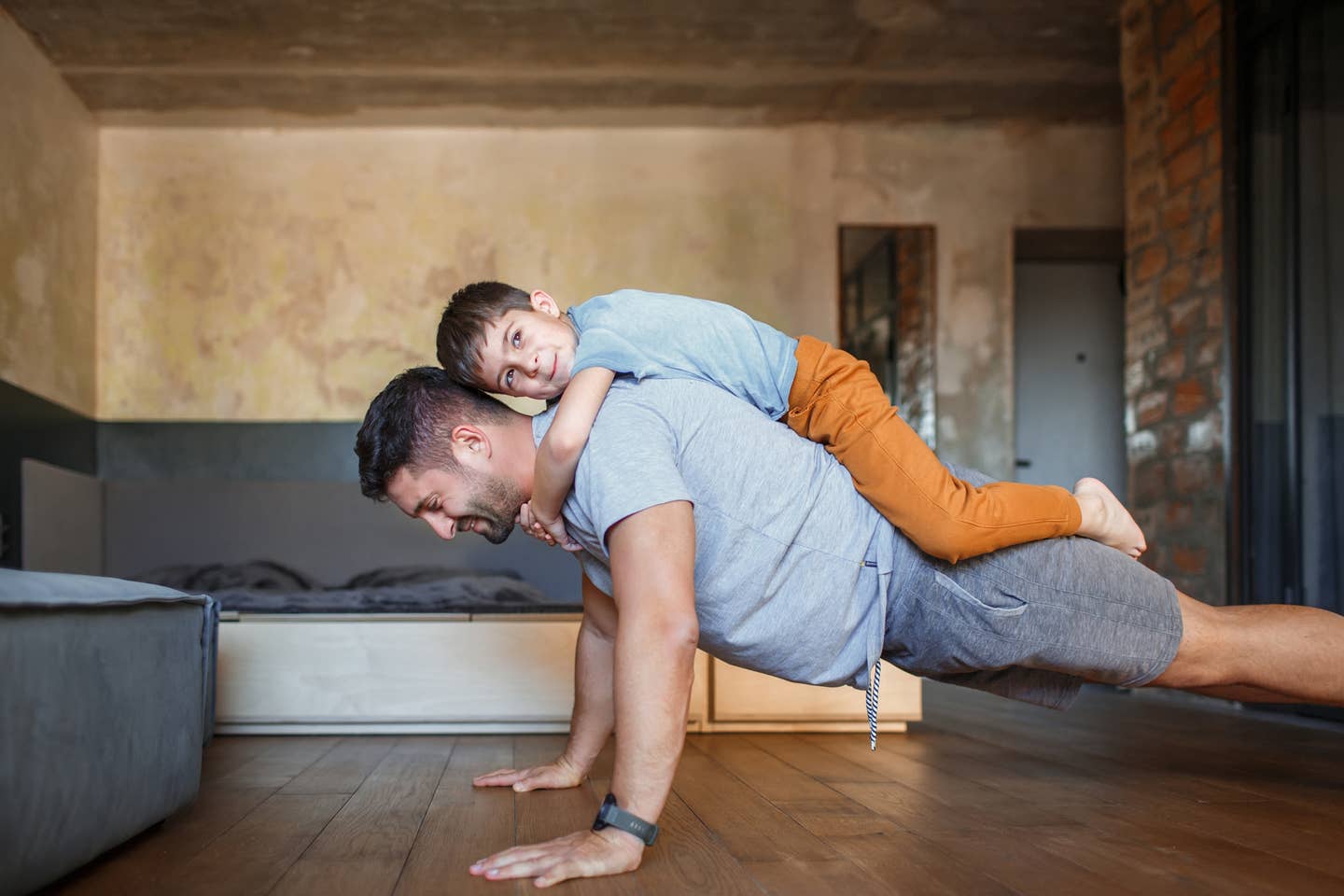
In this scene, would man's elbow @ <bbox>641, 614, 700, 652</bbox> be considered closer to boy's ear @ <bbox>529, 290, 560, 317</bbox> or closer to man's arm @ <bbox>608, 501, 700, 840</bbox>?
man's arm @ <bbox>608, 501, 700, 840</bbox>

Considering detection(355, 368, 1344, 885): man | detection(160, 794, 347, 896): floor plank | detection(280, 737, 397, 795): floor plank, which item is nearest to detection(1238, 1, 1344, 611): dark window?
detection(355, 368, 1344, 885): man

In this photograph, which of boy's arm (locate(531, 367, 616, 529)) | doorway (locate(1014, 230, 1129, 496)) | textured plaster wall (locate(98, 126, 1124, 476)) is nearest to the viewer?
boy's arm (locate(531, 367, 616, 529))

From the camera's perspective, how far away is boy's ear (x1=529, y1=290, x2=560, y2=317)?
1.94 meters

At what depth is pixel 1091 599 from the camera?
5.76ft

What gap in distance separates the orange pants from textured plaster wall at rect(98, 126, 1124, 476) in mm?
3605

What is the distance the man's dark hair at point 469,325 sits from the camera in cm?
184

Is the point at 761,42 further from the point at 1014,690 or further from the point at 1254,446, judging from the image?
the point at 1014,690

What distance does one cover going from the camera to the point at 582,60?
479cm

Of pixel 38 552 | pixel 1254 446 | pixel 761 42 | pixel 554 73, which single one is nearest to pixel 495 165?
pixel 554 73

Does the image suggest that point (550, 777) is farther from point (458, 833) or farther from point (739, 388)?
point (739, 388)

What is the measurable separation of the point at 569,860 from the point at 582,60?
13.4 ft

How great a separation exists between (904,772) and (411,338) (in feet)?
12.4

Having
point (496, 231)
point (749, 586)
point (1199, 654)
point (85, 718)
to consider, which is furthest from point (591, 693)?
point (496, 231)

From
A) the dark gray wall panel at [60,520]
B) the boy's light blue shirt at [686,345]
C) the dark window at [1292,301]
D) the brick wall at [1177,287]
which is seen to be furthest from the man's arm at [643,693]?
the dark gray wall panel at [60,520]
